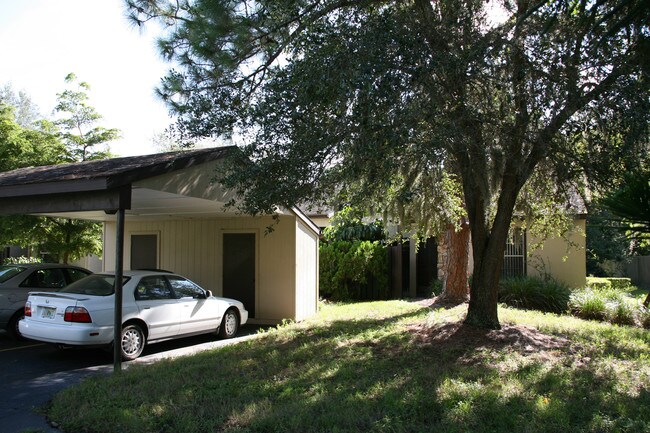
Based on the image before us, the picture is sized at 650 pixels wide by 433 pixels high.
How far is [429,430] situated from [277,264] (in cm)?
811

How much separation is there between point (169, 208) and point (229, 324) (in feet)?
9.25

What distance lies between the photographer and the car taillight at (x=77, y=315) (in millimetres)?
8250

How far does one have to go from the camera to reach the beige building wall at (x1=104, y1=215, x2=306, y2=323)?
12.6 m

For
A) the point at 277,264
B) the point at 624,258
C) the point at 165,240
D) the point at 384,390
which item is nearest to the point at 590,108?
the point at 384,390

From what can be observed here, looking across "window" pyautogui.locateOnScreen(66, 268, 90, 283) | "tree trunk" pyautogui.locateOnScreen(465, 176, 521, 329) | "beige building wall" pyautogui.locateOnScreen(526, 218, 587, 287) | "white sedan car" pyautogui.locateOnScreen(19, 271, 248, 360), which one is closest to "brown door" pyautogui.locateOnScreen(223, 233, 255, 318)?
"white sedan car" pyautogui.locateOnScreen(19, 271, 248, 360)

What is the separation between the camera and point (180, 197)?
9406mm

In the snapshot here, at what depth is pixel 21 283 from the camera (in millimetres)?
10688

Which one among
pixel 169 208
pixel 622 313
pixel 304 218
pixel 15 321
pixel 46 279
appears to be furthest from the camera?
pixel 304 218

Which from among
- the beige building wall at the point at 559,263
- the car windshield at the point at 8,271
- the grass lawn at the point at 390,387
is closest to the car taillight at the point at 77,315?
the grass lawn at the point at 390,387

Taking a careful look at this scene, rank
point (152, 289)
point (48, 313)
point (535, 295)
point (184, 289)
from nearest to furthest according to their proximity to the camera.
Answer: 1. point (48, 313)
2. point (152, 289)
3. point (184, 289)
4. point (535, 295)

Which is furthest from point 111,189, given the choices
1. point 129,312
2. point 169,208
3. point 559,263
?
point 559,263

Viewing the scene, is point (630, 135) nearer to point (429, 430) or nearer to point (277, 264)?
point (429, 430)

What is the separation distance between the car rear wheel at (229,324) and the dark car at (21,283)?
3403 millimetres

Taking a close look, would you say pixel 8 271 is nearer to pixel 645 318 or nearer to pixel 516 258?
pixel 645 318
